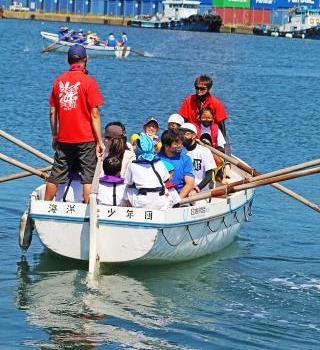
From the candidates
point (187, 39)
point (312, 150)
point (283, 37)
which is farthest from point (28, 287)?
point (283, 37)

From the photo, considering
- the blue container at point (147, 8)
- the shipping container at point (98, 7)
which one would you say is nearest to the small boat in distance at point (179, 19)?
the blue container at point (147, 8)

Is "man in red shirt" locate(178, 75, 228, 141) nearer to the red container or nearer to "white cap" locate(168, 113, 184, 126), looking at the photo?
"white cap" locate(168, 113, 184, 126)

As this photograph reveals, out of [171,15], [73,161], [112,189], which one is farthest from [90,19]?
[112,189]

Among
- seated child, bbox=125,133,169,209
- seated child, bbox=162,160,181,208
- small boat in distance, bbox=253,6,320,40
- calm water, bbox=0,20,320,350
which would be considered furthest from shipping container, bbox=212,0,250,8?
seated child, bbox=125,133,169,209

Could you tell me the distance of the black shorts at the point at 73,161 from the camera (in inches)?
491

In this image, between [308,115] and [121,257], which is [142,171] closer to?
[121,257]

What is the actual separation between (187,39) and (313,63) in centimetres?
3373

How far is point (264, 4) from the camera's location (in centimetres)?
13112

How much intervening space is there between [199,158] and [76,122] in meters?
2.29

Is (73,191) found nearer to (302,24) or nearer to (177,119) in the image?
(177,119)

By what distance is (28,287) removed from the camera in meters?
12.1

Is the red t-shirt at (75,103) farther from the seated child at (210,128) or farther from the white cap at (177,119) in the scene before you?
the seated child at (210,128)

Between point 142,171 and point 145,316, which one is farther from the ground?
point 142,171

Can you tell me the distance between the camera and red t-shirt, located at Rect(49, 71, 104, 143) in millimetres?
12266
